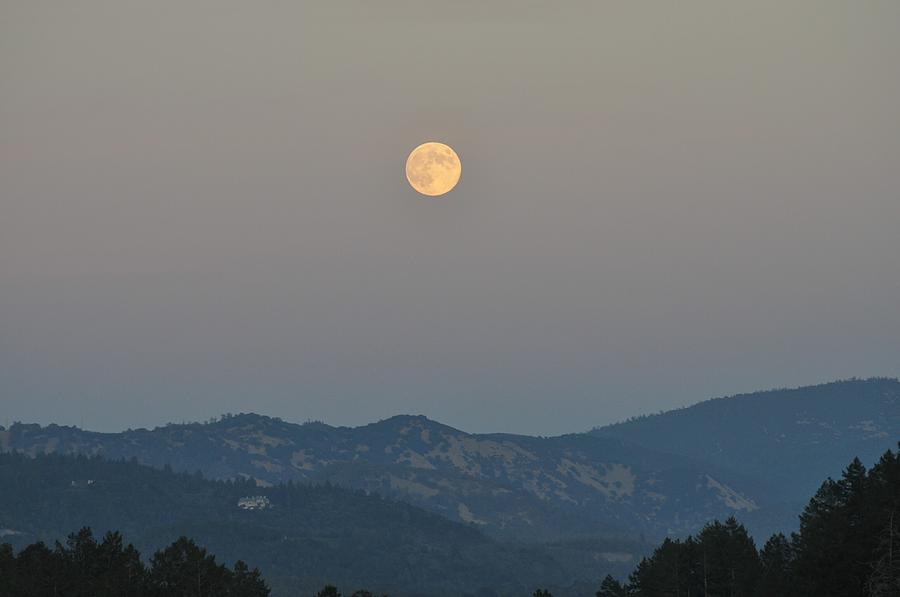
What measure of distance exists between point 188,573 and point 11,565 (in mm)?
24034

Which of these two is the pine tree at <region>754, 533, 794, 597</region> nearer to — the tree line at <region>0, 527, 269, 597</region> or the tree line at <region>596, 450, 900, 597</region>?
the tree line at <region>596, 450, 900, 597</region>

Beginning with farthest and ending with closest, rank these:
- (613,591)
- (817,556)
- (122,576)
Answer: (613,591) < (122,576) < (817,556)

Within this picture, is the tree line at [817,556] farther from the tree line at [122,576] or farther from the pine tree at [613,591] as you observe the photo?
the tree line at [122,576]

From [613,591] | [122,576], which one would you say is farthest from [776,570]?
[122,576]

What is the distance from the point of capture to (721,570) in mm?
159250

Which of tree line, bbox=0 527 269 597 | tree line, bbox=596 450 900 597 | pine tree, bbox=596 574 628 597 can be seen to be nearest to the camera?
tree line, bbox=596 450 900 597

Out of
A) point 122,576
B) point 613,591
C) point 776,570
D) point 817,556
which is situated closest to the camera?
point 817,556

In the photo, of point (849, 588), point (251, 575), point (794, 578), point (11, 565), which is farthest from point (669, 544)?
point (11, 565)

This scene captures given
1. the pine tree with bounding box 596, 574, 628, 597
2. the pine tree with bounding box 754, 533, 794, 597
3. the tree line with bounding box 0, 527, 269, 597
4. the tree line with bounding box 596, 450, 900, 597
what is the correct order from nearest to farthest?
1. the tree line with bounding box 596, 450, 900, 597
2. the pine tree with bounding box 754, 533, 794, 597
3. the tree line with bounding box 0, 527, 269, 597
4. the pine tree with bounding box 596, 574, 628, 597

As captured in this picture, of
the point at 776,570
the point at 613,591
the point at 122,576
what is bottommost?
the point at 613,591

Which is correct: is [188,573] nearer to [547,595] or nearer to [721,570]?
[547,595]

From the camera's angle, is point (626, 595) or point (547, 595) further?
point (626, 595)

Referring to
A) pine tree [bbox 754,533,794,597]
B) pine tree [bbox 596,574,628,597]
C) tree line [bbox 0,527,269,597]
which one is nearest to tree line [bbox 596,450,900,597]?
pine tree [bbox 754,533,794,597]

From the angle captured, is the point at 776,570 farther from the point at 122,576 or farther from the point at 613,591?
the point at 122,576
